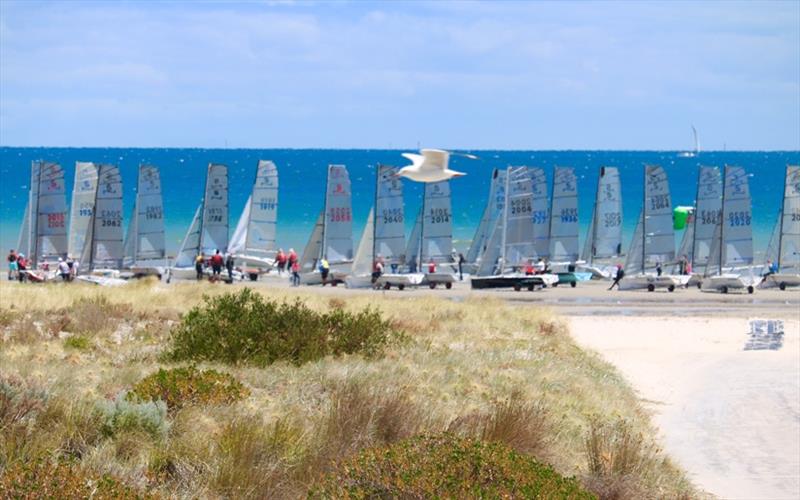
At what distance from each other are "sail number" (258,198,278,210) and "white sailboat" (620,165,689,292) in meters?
18.7

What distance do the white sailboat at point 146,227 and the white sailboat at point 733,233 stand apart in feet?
86.6

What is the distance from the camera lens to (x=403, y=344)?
20.4 metres

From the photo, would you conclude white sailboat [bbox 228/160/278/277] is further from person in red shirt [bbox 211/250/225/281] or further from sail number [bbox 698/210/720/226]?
sail number [bbox 698/210/720/226]

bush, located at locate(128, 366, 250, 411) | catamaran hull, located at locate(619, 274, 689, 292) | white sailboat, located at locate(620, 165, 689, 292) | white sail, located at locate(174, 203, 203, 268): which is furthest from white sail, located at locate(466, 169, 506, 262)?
bush, located at locate(128, 366, 250, 411)

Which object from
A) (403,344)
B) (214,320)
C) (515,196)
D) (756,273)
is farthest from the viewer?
(756,273)

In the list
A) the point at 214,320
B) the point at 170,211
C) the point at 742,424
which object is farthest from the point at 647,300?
the point at 170,211

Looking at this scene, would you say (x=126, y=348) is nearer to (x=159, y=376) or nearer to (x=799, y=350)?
(x=159, y=376)

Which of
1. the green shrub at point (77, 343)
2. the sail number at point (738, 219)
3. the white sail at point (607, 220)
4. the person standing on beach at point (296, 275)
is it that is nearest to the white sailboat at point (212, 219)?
the person standing on beach at point (296, 275)

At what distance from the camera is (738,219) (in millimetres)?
60875

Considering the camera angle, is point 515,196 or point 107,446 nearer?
point 107,446

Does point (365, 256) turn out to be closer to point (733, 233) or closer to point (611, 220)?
point (733, 233)

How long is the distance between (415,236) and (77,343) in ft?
130

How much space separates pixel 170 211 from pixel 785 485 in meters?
121

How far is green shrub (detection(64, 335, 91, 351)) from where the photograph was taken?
19.2 meters
